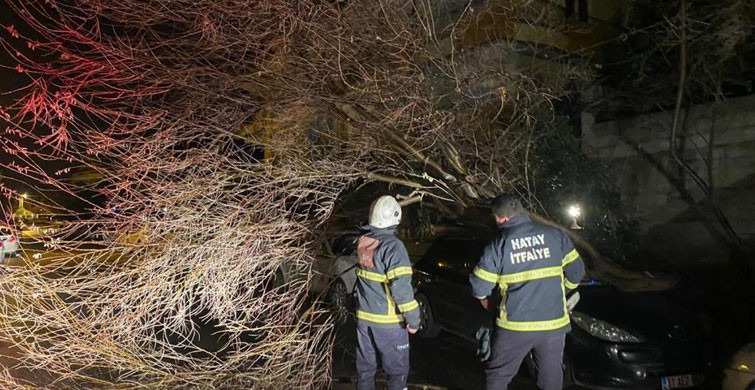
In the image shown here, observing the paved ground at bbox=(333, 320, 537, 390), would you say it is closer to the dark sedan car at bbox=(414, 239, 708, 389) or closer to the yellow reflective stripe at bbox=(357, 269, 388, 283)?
the dark sedan car at bbox=(414, 239, 708, 389)

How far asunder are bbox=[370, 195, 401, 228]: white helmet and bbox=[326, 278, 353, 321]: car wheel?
1.07 meters

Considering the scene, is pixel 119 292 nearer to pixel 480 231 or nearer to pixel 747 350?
pixel 480 231

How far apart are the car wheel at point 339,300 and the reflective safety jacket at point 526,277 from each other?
1.65m

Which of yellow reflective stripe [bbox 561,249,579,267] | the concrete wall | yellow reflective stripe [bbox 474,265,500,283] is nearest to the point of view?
yellow reflective stripe [bbox 474,265,500,283]

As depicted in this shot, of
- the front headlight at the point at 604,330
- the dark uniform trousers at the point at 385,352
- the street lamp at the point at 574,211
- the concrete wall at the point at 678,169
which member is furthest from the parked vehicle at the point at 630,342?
the concrete wall at the point at 678,169

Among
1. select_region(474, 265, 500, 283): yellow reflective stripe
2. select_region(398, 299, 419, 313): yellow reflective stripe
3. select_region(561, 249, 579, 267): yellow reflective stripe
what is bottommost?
select_region(398, 299, 419, 313): yellow reflective stripe

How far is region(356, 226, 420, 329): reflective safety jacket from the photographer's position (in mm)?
3850

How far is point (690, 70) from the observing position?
7.64m

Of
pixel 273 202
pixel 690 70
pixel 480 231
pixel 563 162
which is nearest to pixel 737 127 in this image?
pixel 690 70

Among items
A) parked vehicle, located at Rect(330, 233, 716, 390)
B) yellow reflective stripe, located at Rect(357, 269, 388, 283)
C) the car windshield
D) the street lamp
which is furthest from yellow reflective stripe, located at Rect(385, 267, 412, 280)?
the street lamp

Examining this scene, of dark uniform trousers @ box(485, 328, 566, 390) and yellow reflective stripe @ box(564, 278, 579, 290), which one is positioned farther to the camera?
yellow reflective stripe @ box(564, 278, 579, 290)

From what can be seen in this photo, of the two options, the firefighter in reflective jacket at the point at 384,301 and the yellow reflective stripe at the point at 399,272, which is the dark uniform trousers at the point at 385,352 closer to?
the firefighter in reflective jacket at the point at 384,301

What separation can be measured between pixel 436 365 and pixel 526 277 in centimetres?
266

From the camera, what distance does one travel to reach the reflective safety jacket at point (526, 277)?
3.52 m
